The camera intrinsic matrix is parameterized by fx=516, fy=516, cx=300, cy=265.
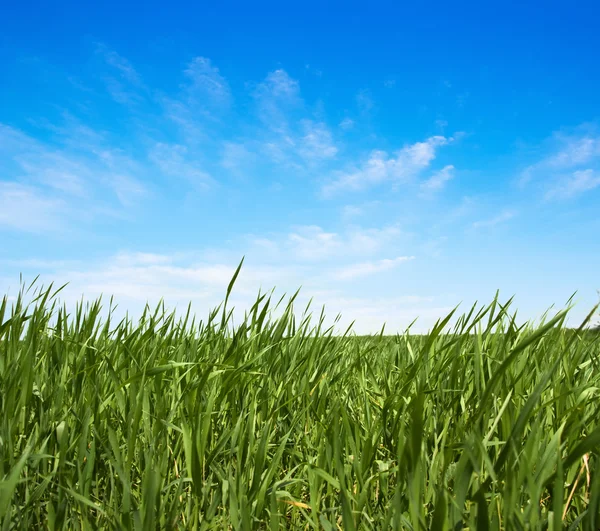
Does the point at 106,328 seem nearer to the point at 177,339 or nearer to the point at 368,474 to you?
the point at 177,339

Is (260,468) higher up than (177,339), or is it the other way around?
(177,339)

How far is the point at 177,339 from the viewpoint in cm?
264

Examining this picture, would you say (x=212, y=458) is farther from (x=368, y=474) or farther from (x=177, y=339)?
(x=177, y=339)

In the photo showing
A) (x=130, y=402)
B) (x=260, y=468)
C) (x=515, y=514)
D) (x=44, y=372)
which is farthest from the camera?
(x=44, y=372)

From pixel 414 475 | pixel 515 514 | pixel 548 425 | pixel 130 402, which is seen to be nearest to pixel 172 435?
pixel 130 402

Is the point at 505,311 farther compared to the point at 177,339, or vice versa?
the point at 177,339

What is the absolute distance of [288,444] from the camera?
183 cm

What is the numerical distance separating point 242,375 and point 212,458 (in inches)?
16.8

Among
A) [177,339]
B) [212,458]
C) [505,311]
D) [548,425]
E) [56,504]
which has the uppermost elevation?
[505,311]

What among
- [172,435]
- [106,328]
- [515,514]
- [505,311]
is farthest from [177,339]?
[515,514]

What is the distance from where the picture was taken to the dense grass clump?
1.11 metres

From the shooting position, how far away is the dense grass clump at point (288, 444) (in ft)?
3.65

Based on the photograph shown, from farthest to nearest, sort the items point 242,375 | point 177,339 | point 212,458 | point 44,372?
point 177,339 → point 44,372 → point 242,375 → point 212,458

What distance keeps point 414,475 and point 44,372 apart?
60.6 inches
